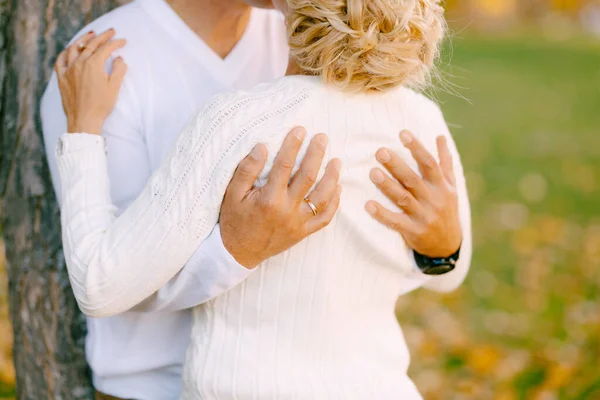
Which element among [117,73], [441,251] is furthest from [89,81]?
[441,251]

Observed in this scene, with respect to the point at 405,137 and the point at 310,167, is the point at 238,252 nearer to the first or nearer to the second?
the point at 310,167

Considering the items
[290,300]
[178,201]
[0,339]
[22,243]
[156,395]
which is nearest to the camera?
[178,201]

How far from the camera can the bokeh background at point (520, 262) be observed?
12.2ft

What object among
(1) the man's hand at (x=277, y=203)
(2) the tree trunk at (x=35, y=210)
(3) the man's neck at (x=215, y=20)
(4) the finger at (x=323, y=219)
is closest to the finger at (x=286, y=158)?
(1) the man's hand at (x=277, y=203)

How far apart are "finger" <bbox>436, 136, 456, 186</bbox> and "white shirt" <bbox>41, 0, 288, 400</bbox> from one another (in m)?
0.55

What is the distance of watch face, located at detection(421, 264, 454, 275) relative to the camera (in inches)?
80.6

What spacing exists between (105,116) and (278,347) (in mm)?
644

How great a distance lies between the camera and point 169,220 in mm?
1613

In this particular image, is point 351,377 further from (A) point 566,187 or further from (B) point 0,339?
(A) point 566,187

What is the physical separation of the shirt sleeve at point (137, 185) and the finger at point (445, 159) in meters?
0.58

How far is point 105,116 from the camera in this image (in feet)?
6.06

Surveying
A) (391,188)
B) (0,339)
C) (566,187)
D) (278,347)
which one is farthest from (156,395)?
(566,187)

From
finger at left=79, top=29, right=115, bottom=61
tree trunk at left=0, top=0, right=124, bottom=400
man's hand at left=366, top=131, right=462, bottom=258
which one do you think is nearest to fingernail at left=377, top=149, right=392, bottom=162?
man's hand at left=366, top=131, right=462, bottom=258

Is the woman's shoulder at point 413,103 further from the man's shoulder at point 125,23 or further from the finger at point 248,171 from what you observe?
the man's shoulder at point 125,23
